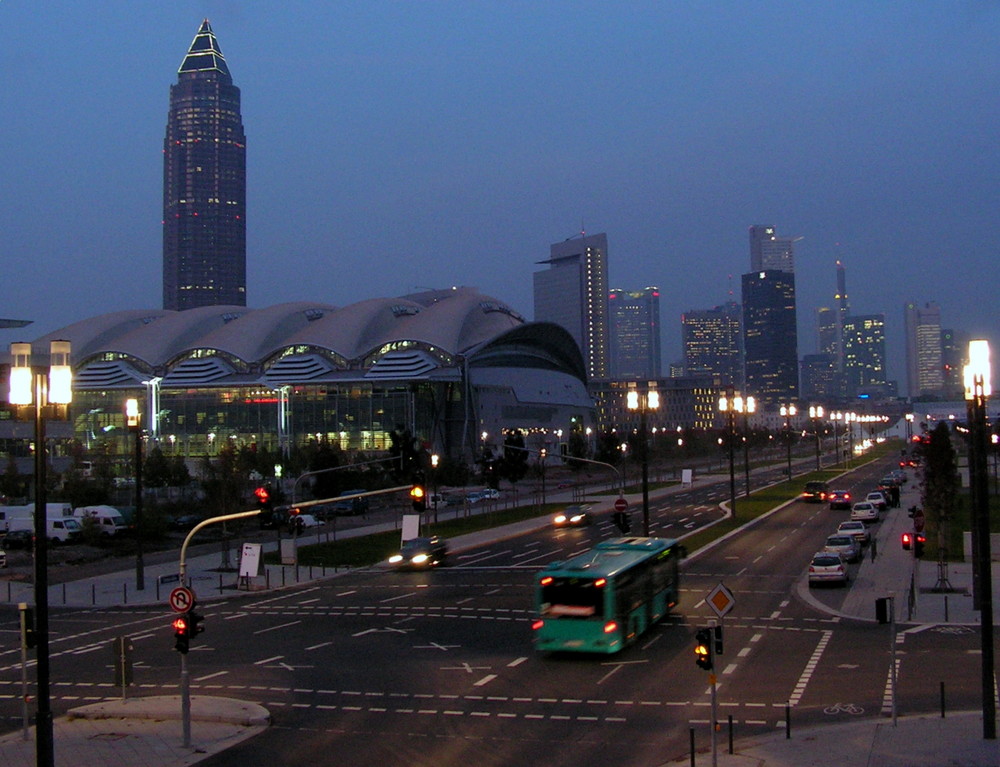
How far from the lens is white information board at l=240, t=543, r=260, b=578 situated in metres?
45.9

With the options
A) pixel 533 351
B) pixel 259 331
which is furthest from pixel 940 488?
pixel 533 351

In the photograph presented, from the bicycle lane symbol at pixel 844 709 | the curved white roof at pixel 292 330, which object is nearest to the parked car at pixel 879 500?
the bicycle lane symbol at pixel 844 709

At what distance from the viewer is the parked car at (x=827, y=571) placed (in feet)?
130

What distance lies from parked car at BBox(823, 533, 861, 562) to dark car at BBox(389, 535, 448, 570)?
19.1m

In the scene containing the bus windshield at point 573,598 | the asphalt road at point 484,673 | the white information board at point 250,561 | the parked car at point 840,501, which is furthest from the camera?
the parked car at point 840,501

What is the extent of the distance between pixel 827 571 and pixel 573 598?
16.2m

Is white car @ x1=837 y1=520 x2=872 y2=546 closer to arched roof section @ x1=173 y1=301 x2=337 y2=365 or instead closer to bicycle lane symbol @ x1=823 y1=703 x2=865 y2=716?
bicycle lane symbol @ x1=823 y1=703 x2=865 y2=716

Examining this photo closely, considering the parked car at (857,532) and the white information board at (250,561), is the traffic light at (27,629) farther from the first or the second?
the parked car at (857,532)

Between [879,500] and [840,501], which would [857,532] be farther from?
[840,501]

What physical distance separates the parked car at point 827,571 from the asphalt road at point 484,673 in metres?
0.54

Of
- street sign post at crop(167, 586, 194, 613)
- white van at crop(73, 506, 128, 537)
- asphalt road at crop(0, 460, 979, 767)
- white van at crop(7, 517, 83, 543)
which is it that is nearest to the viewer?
asphalt road at crop(0, 460, 979, 767)

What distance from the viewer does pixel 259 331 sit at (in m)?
156

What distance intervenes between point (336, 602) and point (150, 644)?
29.6 ft

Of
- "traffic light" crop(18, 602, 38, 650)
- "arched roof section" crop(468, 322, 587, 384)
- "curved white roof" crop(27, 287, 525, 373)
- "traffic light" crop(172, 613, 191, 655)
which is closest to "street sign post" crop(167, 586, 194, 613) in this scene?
"traffic light" crop(172, 613, 191, 655)
